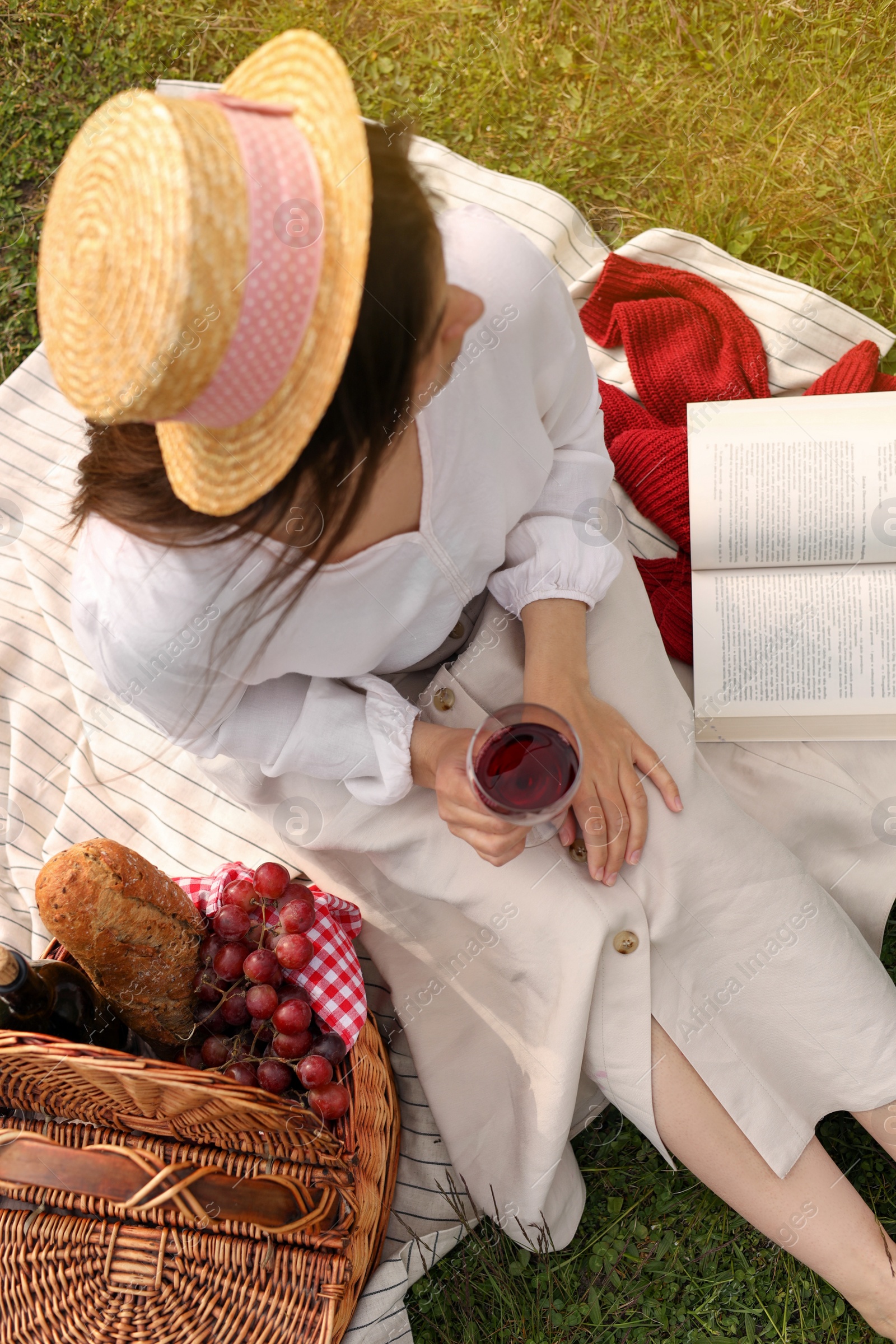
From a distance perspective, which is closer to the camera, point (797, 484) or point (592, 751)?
point (592, 751)

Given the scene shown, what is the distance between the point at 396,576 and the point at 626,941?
21.8 inches

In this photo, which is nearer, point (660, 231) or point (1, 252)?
point (660, 231)

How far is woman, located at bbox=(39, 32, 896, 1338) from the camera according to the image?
0.61m

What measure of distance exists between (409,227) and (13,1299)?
3.94 feet

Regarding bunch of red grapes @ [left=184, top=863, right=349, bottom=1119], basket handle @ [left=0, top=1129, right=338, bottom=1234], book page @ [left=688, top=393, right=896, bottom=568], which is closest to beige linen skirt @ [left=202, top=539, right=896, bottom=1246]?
bunch of red grapes @ [left=184, top=863, right=349, bottom=1119]

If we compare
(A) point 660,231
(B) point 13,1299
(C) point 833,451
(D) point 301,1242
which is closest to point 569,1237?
(D) point 301,1242

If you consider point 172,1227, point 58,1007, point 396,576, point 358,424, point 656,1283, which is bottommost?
point 656,1283

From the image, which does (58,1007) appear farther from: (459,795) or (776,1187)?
(776,1187)

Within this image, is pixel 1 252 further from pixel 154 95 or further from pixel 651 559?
pixel 154 95

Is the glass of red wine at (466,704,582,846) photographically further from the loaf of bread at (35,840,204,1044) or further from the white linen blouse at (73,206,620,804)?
the loaf of bread at (35,840,204,1044)

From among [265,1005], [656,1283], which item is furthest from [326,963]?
[656,1283]

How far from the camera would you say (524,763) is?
3.38 ft

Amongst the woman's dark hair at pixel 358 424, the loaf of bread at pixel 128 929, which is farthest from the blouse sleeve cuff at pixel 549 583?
the loaf of bread at pixel 128 929

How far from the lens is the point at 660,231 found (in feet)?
5.86
